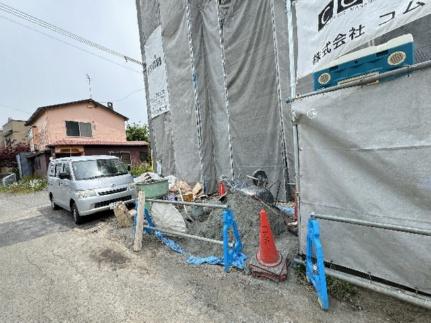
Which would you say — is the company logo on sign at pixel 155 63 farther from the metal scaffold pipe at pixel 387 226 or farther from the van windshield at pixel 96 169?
the metal scaffold pipe at pixel 387 226

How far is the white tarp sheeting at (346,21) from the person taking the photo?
313 centimetres

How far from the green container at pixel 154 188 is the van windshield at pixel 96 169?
5.68 ft

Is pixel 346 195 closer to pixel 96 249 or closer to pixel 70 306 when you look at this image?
pixel 70 306

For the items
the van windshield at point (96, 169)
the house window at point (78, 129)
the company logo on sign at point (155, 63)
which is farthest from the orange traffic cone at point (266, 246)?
the house window at point (78, 129)

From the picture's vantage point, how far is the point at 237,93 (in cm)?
709

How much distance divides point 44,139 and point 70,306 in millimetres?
22249

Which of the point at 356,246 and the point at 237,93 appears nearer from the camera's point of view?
the point at 356,246

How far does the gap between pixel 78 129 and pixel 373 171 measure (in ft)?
77.7

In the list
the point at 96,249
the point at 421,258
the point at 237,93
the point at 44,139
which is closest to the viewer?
the point at 421,258

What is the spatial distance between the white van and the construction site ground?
173 cm

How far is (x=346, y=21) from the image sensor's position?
143 inches

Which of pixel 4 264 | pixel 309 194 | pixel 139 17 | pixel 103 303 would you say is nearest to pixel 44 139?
pixel 139 17

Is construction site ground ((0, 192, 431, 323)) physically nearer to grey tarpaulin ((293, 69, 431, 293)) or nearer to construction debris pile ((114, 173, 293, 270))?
construction debris pile ((114, 173, 293, 270))

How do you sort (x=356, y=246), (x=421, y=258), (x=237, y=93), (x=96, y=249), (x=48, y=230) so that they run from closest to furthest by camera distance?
1. (x=421, y=258)
2. (x=356, y=246)
3. (x=96, y=249)
4. (x=48, y=230)
5. (x=237, y=93)
